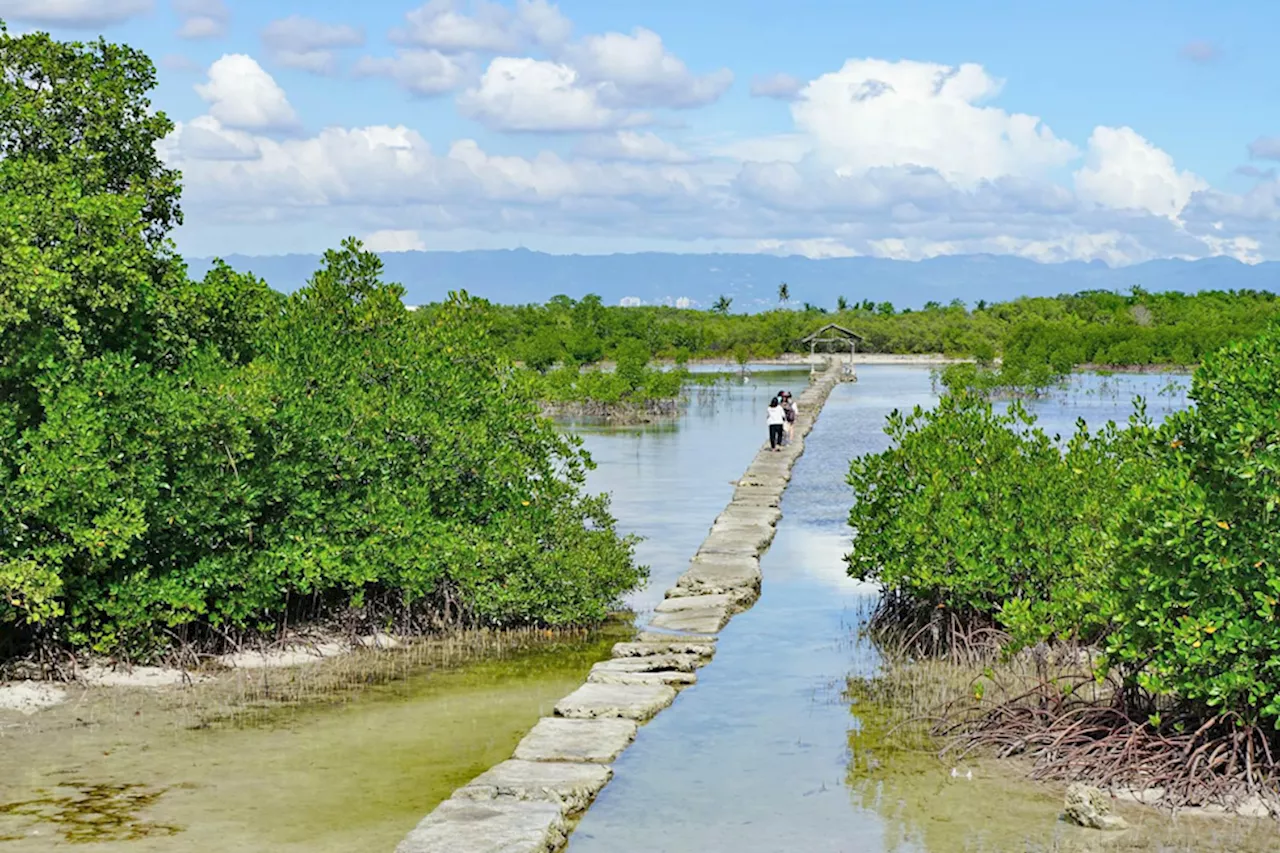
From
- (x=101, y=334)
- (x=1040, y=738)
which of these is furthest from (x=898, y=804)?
(x=101, y=334)

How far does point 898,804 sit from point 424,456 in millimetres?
5834

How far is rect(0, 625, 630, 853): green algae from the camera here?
25.3 ft

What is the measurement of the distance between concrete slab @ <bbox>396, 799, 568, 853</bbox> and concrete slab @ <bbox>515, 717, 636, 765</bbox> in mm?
966

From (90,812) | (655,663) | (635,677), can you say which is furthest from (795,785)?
(90,812)

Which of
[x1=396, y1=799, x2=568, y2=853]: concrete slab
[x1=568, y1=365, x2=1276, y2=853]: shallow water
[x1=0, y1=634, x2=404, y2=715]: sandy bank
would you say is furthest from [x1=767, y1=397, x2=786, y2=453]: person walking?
[x1=396, y1=799, x2=568, y2=853]: concrete slab

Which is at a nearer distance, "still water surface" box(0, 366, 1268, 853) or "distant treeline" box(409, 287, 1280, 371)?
"still water surface" box(0, 366, 1268, 853)

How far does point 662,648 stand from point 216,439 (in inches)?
141

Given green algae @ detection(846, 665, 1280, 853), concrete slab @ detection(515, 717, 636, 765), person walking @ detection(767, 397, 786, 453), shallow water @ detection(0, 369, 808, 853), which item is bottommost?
green algae @ detection(846, 665, 1280, 853)

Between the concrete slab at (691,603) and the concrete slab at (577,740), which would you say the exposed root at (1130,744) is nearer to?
the concrete slab at (577,740)

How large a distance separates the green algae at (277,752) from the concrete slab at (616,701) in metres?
0.35

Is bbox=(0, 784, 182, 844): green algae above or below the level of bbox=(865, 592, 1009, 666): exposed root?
below

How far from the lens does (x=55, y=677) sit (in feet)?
34.9

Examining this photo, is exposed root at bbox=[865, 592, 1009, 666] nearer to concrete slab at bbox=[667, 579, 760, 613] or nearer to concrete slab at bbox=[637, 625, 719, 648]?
concrete slab at bbox=[637, 625, 719, 648]

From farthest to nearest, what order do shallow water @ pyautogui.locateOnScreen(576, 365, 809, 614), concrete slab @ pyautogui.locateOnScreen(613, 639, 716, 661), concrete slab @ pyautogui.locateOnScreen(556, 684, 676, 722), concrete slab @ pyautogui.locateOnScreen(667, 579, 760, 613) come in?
shallow water @ pyautogui.locateOnScreen(576, 365, 809, 614)
concrete slab @ pyautogui.locateOnScreen(667, 579, 760, 613)
concrete slab @ pyautogui.locateOnScreen(613, 639, 716, 661)
concrete slab @ pyautogui.locateOnScreen(556, 684, 676, 722)
